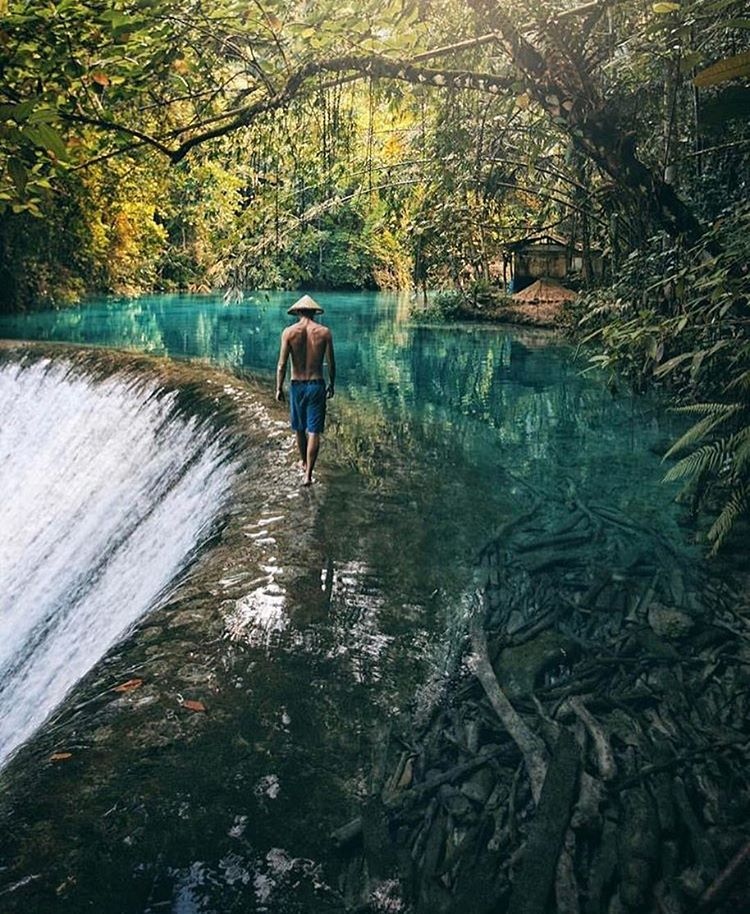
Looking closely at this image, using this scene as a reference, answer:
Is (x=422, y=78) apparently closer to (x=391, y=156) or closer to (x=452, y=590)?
(x=452, y=590)

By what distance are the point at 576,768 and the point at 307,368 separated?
15.0ft

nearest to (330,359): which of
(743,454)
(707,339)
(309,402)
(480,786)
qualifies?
(309,402)

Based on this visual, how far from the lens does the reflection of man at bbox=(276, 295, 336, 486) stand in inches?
287

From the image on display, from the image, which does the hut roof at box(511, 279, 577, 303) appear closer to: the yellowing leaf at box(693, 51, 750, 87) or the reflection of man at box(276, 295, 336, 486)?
the reflection of man at box(276, 295, 336, 486)

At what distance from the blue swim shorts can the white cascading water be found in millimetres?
1202

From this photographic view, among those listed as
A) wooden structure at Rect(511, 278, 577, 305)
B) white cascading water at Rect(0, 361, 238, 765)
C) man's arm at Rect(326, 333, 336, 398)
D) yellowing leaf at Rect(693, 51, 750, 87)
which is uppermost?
yellowing leaf at Rect(693, 51, 750, 87)

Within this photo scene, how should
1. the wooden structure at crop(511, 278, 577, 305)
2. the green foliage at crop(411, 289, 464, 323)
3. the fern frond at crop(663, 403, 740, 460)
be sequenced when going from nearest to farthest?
the fern frond at crop(663, 403, 740, 460)
the wooden structure at crop(511, 278, 577, 305)
the green foliage at crop(411, 289, 464, 323)

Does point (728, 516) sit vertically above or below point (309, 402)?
below

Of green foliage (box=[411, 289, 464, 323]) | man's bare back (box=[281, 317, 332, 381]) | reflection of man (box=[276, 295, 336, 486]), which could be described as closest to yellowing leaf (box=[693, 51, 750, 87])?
reflection of man (box=[276, 295, 336, 486])

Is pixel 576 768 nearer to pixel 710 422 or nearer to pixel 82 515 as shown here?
pixel 710 422

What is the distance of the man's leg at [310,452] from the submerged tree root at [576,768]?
247cm

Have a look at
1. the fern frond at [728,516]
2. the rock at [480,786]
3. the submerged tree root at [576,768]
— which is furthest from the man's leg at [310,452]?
the rock at [480,786]

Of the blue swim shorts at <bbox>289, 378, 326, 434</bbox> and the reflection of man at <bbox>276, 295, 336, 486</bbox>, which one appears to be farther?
the blue swim shorts at <bbox>289, 378, 326, 434</bbox>

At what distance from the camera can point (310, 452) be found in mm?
7641
